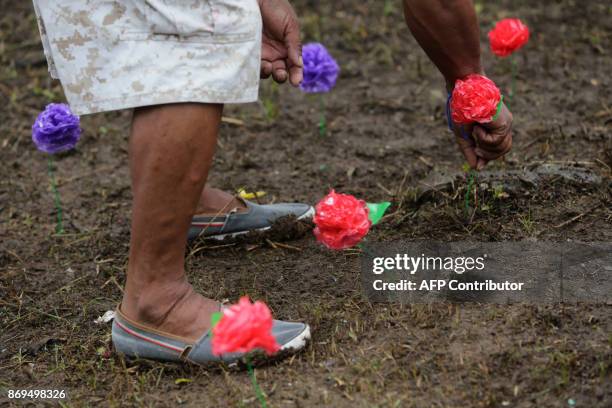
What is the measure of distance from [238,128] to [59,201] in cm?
98

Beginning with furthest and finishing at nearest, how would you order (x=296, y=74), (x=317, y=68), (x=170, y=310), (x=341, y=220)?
(x=317, y=68) → (x=296, y=74) → (x=170, y=310) → (x=341, y=220)

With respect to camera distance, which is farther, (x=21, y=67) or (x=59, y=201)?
(x=21, y=67)

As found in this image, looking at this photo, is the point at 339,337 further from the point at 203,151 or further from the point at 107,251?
the point at 107,251

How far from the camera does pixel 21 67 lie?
4.85 metres

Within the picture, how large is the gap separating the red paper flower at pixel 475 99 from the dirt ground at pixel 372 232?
0.48 metres

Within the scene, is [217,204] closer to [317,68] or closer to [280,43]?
[280,43]

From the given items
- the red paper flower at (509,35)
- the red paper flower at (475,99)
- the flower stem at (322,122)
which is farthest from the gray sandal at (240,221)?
the red paper flower at (509,35)

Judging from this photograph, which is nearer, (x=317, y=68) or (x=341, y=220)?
(x=341, y=220)

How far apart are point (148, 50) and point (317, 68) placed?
1621 millimetres

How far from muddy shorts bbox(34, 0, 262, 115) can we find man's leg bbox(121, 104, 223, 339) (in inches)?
2.5

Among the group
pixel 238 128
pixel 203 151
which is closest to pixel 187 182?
pixel 203 151

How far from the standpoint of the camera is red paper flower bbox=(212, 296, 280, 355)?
1.80m

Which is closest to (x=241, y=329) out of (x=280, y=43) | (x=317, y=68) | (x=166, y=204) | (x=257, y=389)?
(x=257, y=389)

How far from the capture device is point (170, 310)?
2.30 metres
